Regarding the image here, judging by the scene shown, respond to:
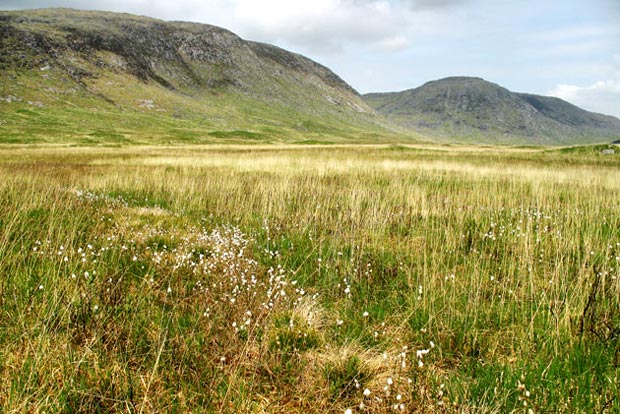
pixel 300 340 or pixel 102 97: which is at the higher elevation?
pixel 102 97

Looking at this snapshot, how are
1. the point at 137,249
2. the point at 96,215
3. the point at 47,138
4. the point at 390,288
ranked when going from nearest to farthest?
the point at 390,288 < the point at 137,249 < the point at 96,215 < the point at 47,138

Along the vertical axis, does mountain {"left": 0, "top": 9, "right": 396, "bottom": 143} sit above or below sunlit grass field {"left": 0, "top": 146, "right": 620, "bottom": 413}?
above

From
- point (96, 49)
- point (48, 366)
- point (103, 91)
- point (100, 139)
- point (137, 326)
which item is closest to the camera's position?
point (48, 366)

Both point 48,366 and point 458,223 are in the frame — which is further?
point 458,223

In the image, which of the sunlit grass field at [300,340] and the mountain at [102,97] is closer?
the sunlit grass field at [300,340]

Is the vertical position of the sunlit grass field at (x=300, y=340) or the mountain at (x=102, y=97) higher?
the mountain at (x=102, y=97)

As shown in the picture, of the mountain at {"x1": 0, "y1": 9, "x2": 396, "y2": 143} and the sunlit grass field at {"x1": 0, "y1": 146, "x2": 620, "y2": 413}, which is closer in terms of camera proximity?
the sunlit grass field at {"x1": 0, "y1": 146, "x2": 620, "y2": 413}

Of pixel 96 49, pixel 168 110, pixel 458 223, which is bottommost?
pixel 458 223

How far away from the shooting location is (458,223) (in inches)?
331

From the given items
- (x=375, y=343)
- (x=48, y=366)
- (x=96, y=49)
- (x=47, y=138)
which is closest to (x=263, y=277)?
(x=375, y=343)

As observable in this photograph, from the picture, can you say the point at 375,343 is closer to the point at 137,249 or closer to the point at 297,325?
the point at 297,325

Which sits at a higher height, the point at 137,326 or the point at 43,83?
the point at 43,83

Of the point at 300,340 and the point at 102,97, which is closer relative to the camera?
the point at 300,340

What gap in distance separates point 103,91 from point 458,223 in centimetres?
16801
